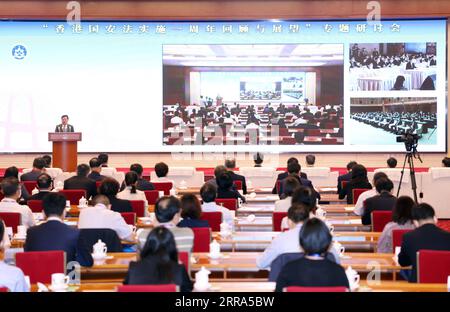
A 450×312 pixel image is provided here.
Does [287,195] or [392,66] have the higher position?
[392,66]

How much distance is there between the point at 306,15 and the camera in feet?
54.0

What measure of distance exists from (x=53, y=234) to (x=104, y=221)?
91cm

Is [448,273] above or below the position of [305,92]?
below

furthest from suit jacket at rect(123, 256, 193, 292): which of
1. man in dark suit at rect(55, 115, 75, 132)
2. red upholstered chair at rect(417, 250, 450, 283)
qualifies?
man in dark suit at rect(55, 115, 75, 132)

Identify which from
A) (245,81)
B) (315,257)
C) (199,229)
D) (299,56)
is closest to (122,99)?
(245,81)

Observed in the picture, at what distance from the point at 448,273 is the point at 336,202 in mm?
6021

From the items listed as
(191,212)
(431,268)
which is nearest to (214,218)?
(191,212)

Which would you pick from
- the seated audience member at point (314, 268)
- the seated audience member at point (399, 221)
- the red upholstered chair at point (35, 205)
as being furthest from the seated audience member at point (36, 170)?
the seated audience member at point (314, 268)

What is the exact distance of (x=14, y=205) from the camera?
25.9ft

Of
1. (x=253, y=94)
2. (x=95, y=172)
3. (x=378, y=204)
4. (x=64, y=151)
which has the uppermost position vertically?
(x=253, y=94)

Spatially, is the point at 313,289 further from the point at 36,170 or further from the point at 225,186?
the point at 36,170

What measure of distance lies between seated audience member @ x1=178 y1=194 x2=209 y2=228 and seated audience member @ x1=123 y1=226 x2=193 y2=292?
2.17 metres

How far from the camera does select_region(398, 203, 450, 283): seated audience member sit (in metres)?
5.91

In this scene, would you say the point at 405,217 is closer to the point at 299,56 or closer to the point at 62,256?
the point at 62,256
